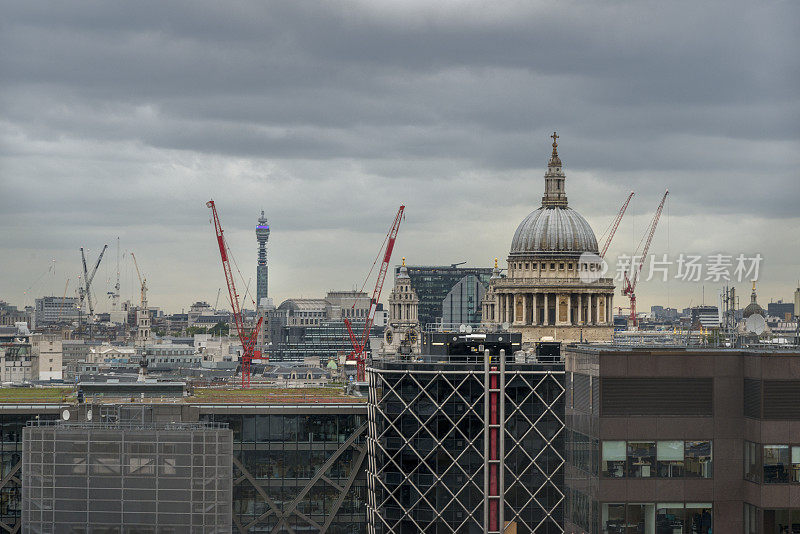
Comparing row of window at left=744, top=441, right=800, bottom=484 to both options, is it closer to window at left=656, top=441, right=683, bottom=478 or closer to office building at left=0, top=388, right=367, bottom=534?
window at left=656, top=441, right=683, bottom=478

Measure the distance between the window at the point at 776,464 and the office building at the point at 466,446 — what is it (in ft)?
143

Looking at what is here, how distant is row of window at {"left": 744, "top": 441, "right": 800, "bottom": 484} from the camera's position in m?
66.3

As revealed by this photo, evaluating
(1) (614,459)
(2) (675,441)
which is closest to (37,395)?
(1) (614,459)

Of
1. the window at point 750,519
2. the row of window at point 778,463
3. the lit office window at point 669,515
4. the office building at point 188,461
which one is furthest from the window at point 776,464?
the office building at point 188,461

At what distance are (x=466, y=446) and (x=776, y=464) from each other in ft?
144

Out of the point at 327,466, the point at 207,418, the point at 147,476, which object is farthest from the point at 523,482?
the point at 147,476

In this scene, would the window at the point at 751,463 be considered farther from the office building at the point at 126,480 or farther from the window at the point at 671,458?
the office building at the point at 126,480

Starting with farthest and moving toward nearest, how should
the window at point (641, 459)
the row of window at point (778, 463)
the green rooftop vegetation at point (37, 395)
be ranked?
the green rooftop vegetation at point (37, 395) < the window at point (641, 459) < the row of window at point (778, 463)

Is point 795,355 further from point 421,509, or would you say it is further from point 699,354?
point 421,509

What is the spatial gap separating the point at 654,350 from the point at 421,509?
1595 inches

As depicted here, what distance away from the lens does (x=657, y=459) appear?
67750 millimetres

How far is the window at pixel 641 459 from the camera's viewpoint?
67625mm

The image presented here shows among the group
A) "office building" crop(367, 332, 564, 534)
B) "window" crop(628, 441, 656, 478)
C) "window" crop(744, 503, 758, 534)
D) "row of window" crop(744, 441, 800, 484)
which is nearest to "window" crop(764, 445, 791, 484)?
"row of window" crop(744, 441, 800, 484)

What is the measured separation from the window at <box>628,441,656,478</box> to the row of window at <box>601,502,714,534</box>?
1325 mm
